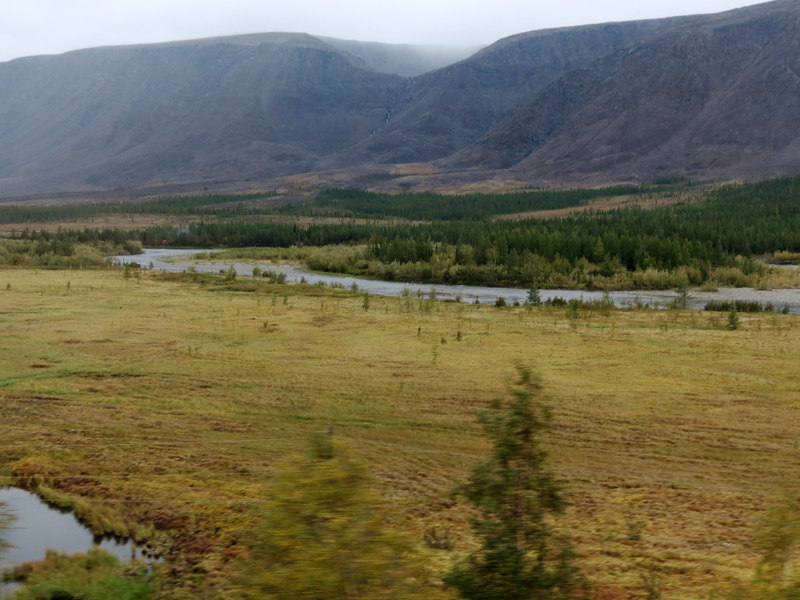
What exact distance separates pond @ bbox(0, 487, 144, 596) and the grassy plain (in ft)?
0.58

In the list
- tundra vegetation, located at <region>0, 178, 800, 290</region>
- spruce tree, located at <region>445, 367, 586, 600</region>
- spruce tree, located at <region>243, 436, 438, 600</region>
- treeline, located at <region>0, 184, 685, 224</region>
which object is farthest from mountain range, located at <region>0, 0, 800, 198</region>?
spruce tree, located at <region>243, 436, 438, 600</region>

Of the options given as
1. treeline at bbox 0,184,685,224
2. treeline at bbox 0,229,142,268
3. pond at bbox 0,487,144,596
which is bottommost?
pond at bbox 0,487,144,596

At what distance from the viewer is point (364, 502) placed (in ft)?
15.1

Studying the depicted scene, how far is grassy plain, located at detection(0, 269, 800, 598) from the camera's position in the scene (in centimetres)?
754

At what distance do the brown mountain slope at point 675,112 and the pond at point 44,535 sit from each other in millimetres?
116718

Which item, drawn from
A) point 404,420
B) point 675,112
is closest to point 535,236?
point 404,420

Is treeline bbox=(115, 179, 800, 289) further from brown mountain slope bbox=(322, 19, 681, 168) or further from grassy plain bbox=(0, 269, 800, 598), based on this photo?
brown mountain slope bbox=(322, 19, 681, 168)

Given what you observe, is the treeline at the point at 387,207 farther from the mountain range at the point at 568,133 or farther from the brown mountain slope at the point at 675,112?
→ the mountain range at the point at 568,133

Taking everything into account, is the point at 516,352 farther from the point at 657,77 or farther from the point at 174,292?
the point at 657,77

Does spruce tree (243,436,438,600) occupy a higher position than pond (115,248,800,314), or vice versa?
pond (115,248,800,314)

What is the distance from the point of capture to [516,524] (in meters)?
5.03

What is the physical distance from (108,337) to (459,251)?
93.9 ft

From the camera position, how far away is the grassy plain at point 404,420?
7.54 m

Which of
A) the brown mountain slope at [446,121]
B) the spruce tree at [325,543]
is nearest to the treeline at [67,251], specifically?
the spruce tree at [325,543]
